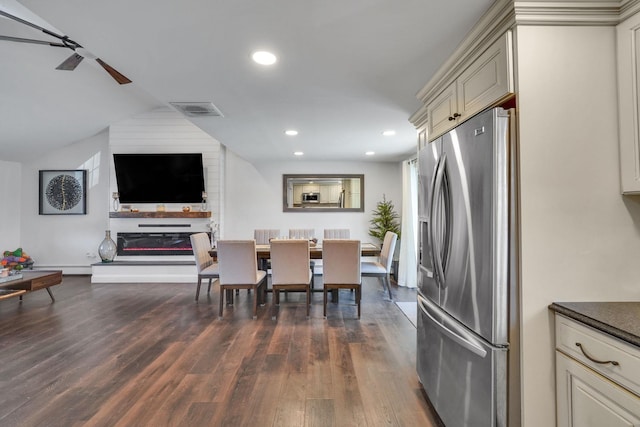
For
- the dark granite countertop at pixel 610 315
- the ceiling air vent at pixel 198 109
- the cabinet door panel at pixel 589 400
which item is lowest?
the cabinet door panel at pixel 589 400

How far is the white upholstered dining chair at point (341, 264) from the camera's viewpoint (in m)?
3.65

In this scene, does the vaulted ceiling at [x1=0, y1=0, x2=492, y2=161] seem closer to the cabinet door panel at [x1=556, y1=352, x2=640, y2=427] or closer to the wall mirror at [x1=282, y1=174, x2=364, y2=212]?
the cabinet door panel at [x1=556, y1=352, x2=640, y2=427]

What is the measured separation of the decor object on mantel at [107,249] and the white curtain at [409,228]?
560 cm

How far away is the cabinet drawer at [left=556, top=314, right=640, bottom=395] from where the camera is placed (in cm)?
96

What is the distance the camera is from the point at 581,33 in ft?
4.28

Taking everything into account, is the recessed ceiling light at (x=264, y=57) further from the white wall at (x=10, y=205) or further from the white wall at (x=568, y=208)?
the white wall at (x=10, y=205)

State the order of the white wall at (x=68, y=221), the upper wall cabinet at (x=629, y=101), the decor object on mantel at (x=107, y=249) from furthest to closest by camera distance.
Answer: the white wall at (x=68, y=221) < the decor object on mantel at (x=107, y=249) < the upper wall cabinet at (x=629, y=101)

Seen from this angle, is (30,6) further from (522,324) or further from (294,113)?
(522,324)

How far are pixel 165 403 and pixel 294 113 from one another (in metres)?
2.66

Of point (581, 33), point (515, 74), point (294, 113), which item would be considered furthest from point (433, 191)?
point (294, 113)

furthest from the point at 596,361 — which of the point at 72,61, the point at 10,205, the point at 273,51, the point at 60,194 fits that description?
the point at 10,205

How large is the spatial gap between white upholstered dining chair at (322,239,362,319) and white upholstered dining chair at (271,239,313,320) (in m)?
0.25

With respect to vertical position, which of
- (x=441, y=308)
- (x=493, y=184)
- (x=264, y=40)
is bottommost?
(x=441, y=308)

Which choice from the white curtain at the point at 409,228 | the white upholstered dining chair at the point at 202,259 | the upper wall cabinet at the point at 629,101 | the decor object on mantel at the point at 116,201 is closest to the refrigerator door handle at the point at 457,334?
the upper wall cabinet at the point at 629,101
